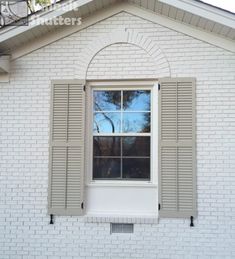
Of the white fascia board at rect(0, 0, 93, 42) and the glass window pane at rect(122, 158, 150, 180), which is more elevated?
the white fascia board at rect(0, 0, 93, 42)

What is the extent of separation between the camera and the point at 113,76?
194 inches

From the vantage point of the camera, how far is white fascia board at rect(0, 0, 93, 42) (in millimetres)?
4637

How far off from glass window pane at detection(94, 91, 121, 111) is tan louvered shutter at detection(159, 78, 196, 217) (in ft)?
2.31

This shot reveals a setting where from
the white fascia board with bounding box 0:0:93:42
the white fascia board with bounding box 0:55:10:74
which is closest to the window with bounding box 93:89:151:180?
the white fascia board with bounding box 0:0:93:42

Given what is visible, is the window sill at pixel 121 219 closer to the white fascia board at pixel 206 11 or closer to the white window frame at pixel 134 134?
the white window frame at pixel 134 134

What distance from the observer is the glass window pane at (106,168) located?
4.96 m

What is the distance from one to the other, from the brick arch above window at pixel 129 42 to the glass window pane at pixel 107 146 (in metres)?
1.05

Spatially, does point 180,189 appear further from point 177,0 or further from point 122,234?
point 177,0

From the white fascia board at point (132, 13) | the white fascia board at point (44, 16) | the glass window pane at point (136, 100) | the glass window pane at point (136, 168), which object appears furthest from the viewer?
the glass window pane at point (136, 100)

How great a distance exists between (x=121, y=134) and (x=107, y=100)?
61cm

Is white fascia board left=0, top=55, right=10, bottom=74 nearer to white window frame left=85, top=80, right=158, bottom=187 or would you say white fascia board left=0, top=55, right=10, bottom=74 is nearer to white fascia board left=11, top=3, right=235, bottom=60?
white fascia board left=11, top=3, right=235, bottom=60

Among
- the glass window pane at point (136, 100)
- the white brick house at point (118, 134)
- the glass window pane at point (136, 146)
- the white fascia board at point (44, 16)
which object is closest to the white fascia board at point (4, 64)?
the white brick house at point (118, 134)

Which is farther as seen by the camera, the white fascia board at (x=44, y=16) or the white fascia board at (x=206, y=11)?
the white fascia board at (x=44, y=16)

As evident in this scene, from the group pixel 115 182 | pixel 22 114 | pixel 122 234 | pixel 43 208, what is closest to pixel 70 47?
pixel 22 114
